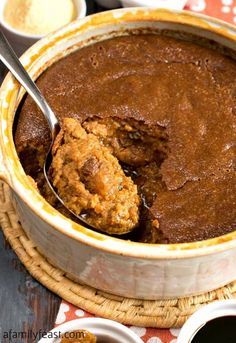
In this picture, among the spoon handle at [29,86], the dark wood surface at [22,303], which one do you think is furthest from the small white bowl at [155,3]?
the dark wood surface at [22,303]

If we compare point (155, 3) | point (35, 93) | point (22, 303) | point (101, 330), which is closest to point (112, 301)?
point (101, 330)

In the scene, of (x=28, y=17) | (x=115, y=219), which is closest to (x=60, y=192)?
(x=115, y=219)

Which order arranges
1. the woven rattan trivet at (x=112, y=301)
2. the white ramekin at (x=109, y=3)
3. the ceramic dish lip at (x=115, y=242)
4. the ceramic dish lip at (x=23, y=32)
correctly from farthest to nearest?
the white ramekin at (x=109, y=3), the ceramic dish lip at (x=23, y=32), the woven rattan trivet at (x=112, y=301), the ceramic dish lip at (x=115, y=242)

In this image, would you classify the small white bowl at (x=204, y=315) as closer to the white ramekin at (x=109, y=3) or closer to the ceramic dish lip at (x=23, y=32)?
the ceramic dish lip at (x=23, y=32)

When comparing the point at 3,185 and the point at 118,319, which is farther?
the point at 3,185

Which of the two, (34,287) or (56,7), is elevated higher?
(56,7)

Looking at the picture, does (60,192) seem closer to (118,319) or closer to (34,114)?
(34,114)

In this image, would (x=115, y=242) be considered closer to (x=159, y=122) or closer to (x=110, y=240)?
(x=110, y=240)
